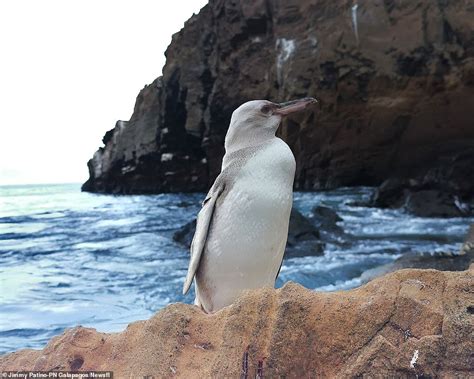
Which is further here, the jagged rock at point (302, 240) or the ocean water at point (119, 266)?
the jagged rock at point (302, 240)

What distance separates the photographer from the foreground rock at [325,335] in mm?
933

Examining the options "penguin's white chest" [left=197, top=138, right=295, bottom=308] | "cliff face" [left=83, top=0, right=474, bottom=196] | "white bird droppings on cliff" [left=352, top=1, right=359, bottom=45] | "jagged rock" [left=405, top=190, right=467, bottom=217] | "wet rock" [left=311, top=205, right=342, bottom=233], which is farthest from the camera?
"white bird droppings on cliff" [left=352, top=1, right=359, bottom=45]

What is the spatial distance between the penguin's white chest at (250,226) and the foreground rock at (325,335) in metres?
0.96

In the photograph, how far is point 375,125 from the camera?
17.3 m

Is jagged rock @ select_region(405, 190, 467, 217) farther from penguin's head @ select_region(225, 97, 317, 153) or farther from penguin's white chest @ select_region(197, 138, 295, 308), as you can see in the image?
penguin's white chest @ select_region(197, 138, 295, 308)

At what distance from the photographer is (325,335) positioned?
3.37ft

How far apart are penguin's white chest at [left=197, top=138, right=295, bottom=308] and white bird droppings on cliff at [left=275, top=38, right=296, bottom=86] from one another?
16.7m

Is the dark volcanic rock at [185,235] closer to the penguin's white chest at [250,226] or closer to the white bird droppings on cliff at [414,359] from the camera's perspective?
the penguin's white chest at [250,226]

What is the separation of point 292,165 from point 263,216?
0.27 metres

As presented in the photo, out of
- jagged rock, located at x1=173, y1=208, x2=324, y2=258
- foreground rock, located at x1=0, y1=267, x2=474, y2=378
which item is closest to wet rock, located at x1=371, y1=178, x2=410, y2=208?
jagged rock, located at x1=173, y1=208, x2=324, y2=258

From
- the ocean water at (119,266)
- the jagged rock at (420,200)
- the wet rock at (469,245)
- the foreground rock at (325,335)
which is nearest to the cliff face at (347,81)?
the jagged rock at (420,200)

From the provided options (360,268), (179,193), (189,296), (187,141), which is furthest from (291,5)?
(189,296)

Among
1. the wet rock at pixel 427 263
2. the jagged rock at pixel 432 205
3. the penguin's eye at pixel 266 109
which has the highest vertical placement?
the penguin's eye at pixel 266 109

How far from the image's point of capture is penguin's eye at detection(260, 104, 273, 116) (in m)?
2.41
